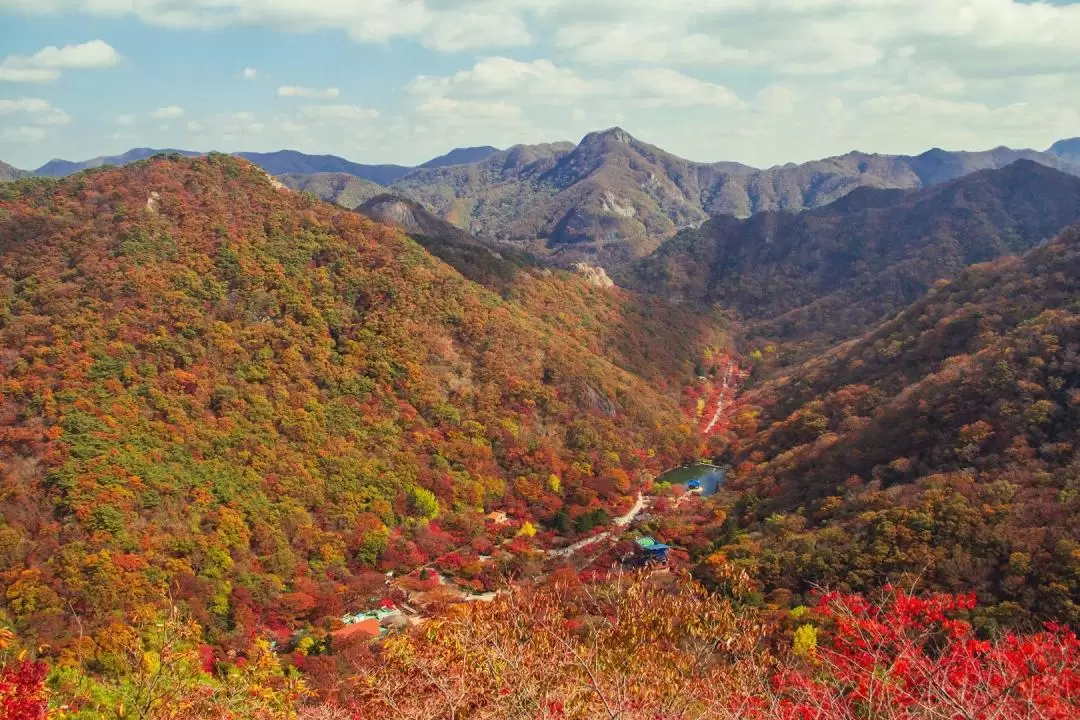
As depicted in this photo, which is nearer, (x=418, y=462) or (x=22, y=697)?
(x=22, y=697)

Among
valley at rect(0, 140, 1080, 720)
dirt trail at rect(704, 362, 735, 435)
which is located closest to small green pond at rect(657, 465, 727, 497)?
valley at rect(0, 140, 1080, 720)

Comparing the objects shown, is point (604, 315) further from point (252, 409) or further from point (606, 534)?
point (252, 409)

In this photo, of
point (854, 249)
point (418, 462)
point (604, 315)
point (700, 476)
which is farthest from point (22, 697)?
point (854, 249)

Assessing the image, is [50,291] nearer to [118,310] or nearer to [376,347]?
[118,310]

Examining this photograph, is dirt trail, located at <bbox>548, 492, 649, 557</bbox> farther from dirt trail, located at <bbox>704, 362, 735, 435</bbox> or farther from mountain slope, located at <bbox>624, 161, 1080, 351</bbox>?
mountain slope, located at <bbox>624, 161, 1080, 351</bbox>

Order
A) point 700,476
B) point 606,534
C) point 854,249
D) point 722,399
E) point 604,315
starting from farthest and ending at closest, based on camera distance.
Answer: point 854,249
point 604,315
point 722,399
point 700,476
point 606,534

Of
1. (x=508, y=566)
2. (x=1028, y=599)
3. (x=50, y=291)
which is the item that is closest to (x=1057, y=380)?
(x=1028, y=599)
